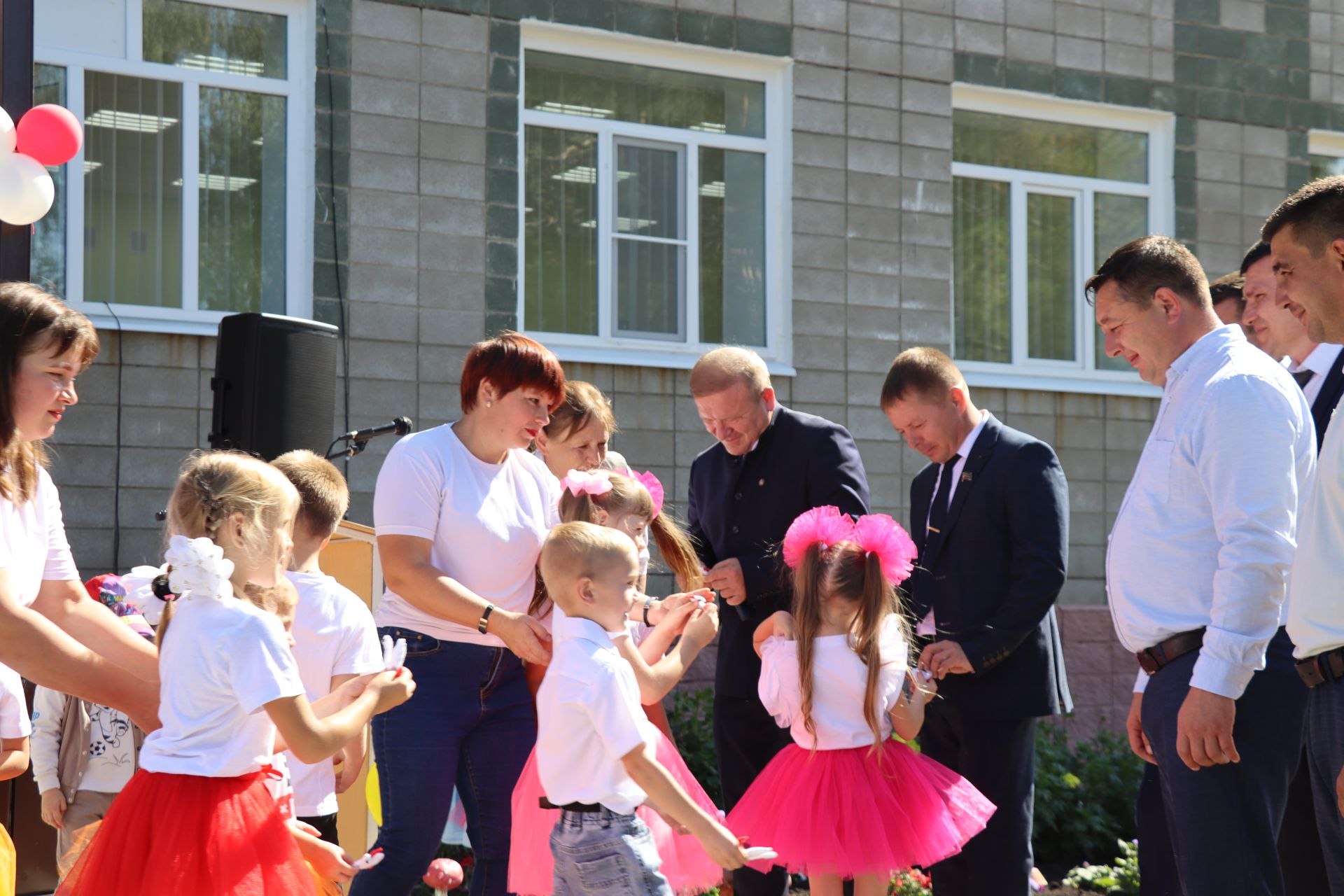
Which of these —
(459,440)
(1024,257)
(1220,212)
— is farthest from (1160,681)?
(1220,212)

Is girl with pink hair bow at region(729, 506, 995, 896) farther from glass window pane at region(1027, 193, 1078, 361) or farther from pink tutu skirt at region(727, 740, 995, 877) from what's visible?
glass window pane at region(1027, 193, 1078, 361)

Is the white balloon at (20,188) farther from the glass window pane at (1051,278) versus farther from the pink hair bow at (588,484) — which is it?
the glass window pane at (1051,278)

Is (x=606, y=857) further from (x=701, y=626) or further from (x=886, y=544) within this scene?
(x=886, y=544)

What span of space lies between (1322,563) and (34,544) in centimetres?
283

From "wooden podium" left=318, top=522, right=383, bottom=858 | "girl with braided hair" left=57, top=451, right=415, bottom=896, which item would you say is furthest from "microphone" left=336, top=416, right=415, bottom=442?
"girl with braided hair" left=57, top=451, right=415, bottom=896

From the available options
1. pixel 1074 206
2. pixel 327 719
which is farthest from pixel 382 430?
pixel 1074 206

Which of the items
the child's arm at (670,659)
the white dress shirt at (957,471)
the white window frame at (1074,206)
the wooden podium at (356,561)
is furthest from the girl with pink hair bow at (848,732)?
the white window frame at (1074,206)

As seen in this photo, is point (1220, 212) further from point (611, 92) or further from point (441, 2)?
Answer: point (441, 2)

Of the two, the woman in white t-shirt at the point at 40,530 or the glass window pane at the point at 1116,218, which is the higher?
the glass window pane at the point at 1116,218

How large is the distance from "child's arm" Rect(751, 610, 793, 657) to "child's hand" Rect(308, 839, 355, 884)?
175 centimetres

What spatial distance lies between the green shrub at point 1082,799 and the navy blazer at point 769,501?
2918 mm

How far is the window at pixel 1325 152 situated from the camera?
1078 centimetres

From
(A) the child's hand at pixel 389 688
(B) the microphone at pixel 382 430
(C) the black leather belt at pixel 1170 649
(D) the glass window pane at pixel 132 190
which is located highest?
(D) the glass window pane at pixel 132 190

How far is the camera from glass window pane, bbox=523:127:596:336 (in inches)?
337
